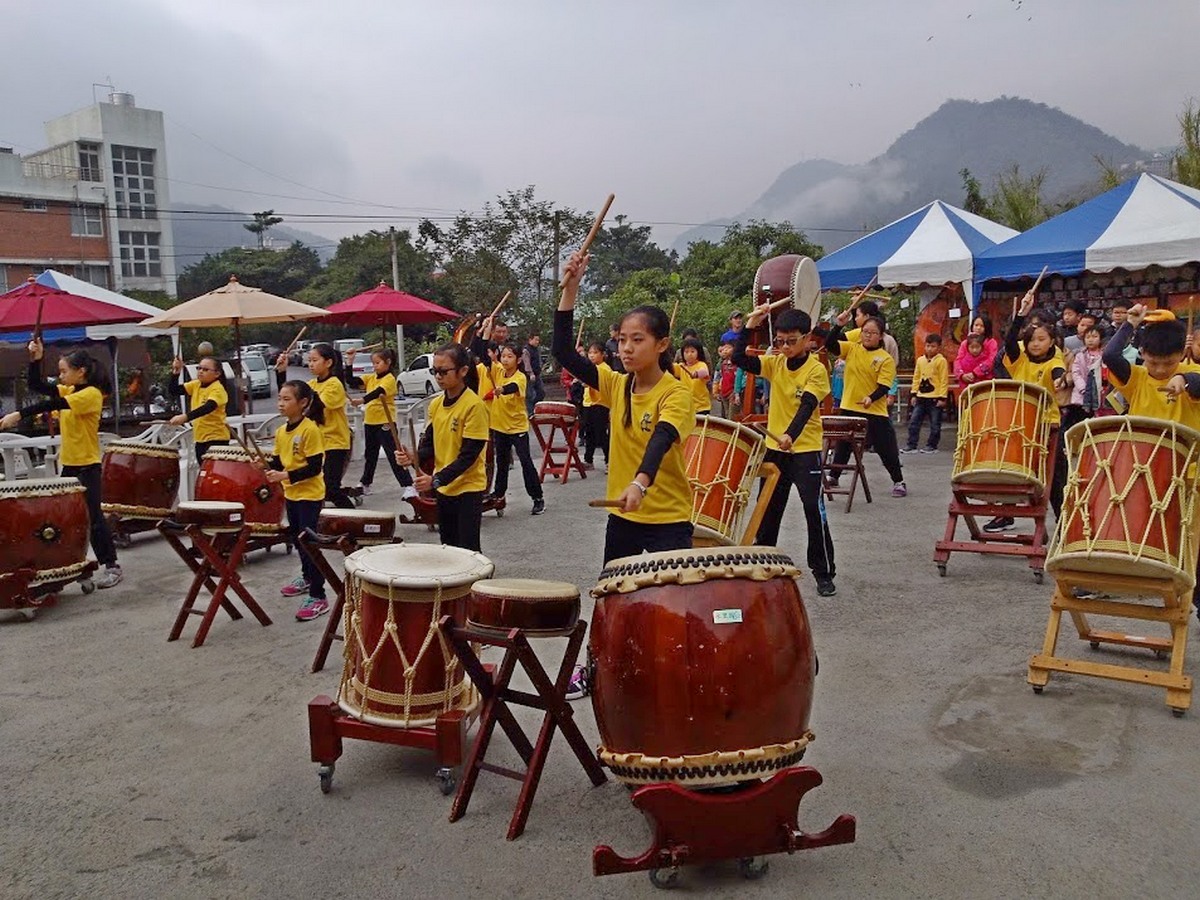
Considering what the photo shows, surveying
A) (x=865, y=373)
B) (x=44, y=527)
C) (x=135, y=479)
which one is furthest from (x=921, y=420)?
(x=44, y=527)

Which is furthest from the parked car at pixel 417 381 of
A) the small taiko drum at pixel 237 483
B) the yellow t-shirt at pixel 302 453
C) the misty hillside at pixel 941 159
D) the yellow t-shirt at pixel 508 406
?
the misty hillside at pixel 941 159

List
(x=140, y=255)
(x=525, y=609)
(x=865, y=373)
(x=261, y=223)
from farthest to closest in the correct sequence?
(x=261, y=223) < (x=140, y=255) < (x=865, y=373) < (x=525, y=609)

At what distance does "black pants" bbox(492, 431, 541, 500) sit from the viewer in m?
9.89

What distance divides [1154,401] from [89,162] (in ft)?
168

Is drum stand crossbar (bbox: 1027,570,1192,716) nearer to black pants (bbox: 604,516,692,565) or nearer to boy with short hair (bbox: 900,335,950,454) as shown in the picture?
black pants (bbox: 604,516,692,565)

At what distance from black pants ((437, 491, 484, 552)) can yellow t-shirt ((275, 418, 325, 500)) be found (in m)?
1.26

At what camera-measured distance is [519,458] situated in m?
10.1

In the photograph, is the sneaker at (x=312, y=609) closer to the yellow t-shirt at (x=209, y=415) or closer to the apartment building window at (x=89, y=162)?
the yellow t-shirt at (x=209, y=415)

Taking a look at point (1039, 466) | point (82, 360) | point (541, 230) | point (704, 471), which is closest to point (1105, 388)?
point (1039, 466)

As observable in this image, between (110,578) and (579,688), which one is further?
(110,578)

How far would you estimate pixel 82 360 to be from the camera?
7.43 meters

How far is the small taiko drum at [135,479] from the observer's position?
834cm

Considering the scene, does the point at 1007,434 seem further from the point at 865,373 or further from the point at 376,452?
the point at 376,452

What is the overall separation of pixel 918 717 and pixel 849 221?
127m
